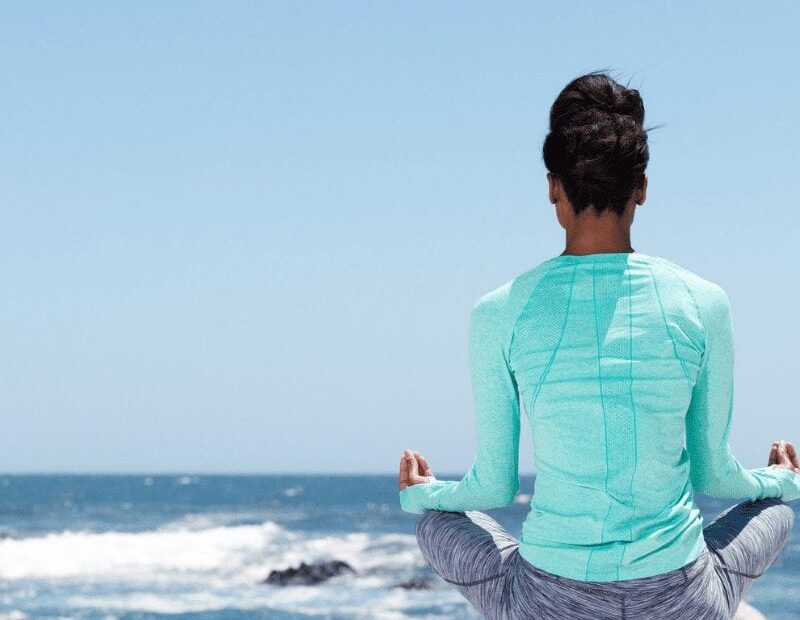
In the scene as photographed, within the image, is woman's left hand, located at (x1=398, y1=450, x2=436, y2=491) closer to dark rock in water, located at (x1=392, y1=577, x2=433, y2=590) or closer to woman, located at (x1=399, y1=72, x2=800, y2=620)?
woman, located at (x1=399, y1=72, x2=800, y2=620)

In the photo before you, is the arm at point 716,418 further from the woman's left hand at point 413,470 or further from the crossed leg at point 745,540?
the woman's left hand at point 413,470

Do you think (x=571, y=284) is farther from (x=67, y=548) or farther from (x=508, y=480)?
(x=67, y=548)

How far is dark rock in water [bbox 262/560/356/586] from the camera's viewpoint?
2061cm

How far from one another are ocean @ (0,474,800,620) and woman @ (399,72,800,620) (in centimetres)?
1427

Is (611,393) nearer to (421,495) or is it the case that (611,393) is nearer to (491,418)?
(491,418)

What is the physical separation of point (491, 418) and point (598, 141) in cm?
63

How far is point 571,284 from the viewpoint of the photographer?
96.2 inches

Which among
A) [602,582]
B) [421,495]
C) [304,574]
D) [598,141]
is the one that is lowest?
[304,574]

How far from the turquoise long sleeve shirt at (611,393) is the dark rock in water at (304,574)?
18558 mm

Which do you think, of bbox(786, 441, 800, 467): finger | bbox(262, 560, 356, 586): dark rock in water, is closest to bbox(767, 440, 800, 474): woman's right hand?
bbox(786, 441, 800, 467): finger

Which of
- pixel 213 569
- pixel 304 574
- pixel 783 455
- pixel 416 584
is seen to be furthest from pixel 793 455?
pixel 213 569

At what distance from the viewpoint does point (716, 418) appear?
8.23 ft

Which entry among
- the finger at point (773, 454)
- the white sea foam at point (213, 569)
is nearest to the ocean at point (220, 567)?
the white sea foam at point (213, 569)

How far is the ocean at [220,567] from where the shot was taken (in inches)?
687
